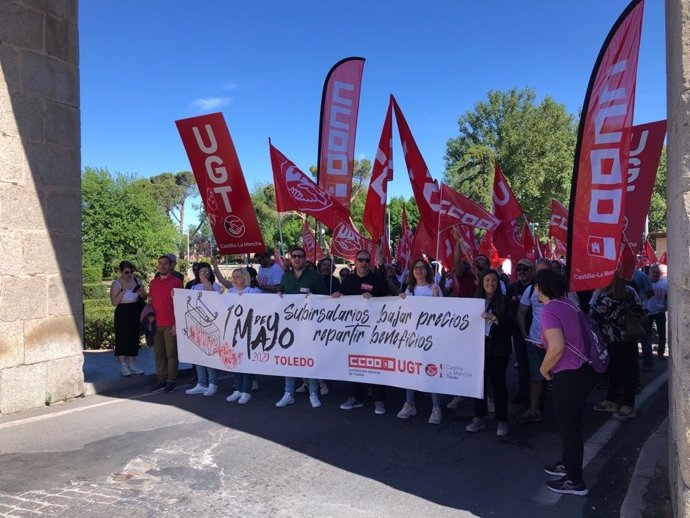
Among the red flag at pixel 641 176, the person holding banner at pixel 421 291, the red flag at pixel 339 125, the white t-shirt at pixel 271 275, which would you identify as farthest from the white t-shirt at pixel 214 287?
the red flag at pixel 641 176

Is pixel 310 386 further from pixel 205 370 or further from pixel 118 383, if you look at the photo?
pixel 118 383

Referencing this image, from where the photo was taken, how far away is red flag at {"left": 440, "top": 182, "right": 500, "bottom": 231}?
726cm

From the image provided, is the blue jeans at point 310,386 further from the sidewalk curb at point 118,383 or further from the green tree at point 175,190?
the green tree at point 175,190

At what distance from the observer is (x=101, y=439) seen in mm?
5453

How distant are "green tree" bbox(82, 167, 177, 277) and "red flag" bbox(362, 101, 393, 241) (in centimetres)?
2657

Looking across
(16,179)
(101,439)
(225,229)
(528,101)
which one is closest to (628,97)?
(225,229)

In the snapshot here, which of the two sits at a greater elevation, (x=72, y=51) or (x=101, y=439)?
(x=72, y=51)

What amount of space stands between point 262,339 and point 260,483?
2624 millimetres

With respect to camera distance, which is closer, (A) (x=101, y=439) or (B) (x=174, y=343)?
(A) (x=101, y=439)

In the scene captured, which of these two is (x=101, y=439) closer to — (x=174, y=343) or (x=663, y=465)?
(x=174, y=343)

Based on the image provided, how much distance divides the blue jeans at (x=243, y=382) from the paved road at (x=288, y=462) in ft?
0.97

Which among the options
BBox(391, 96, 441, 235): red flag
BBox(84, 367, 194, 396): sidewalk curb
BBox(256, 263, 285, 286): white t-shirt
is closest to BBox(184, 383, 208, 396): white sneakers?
BBox(84, 367, 194, 396): sidewalk curb

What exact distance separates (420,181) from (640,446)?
4.09 m

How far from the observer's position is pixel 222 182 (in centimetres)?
772
